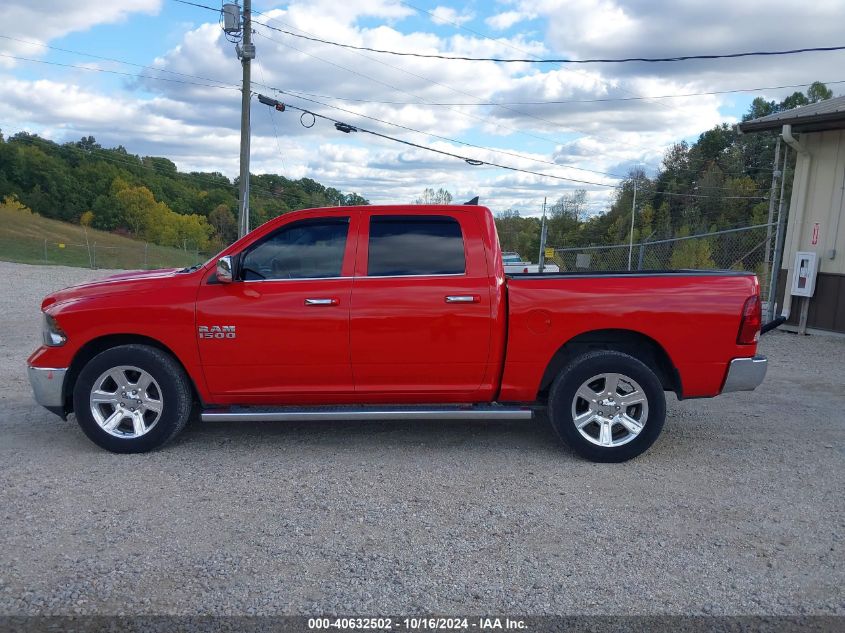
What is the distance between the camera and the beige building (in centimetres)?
1134

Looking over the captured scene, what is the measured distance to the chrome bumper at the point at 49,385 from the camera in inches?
211

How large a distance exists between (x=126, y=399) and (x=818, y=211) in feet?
36.4

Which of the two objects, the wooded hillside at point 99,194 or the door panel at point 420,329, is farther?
the wooded hillside at point 99,194

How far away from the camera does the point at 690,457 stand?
18.2 ft

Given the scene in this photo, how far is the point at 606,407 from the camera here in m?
5.34

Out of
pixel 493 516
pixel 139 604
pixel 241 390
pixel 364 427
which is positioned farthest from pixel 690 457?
pixel 139 604

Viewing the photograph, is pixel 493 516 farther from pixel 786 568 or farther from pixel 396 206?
pixel 396 206

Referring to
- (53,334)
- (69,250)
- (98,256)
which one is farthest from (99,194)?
(53,334)

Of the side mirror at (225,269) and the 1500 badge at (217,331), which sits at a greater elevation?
the side mirror at (225,269)

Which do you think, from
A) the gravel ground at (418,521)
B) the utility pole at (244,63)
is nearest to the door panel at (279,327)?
the gravel ground at (418,521)

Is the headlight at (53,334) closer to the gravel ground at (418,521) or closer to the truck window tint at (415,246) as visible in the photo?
the gravel ground at (418,521)

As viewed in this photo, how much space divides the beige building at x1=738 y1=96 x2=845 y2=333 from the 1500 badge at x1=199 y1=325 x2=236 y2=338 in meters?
9.98

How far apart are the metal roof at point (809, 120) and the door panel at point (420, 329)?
8404mm

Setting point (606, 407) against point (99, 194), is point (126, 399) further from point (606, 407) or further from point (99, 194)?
point (99, 194)
